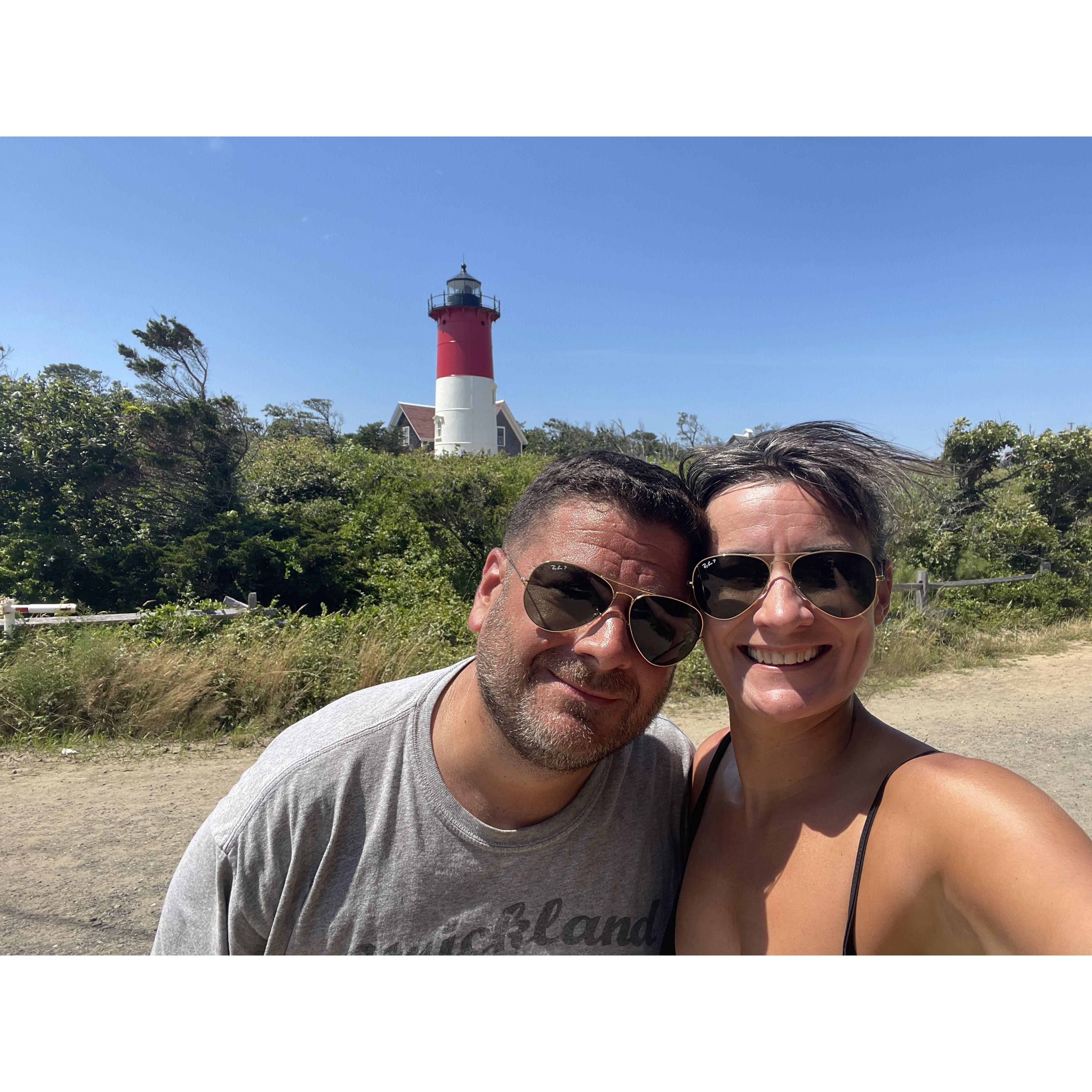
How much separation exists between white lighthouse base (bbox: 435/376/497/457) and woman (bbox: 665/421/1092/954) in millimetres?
34191

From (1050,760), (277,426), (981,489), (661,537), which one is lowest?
(1050,760)

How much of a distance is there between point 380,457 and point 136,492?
5586 millimetres

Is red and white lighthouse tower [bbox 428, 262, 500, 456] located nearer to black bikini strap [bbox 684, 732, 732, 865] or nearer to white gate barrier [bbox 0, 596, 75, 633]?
white gate barrier [bbox 0, 596, 75, 633]

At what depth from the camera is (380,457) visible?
1783 centimetres

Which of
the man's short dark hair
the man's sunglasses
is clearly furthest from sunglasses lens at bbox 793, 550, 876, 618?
the man's short dark hair

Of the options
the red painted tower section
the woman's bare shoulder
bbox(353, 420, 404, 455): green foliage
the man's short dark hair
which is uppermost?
the red painted tower section

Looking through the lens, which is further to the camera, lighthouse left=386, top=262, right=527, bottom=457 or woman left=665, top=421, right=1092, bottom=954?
lighthouse left=386, top=262, right=527, bottom=457

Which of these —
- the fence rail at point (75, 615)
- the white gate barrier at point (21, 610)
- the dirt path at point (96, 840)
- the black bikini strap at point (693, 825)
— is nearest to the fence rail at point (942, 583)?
the fence rail at point (75, 615)

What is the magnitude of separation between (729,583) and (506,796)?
0.65 m

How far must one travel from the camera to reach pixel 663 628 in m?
1.57

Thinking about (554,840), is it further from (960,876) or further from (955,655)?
(955,655)

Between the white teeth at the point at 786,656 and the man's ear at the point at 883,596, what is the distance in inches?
7.2

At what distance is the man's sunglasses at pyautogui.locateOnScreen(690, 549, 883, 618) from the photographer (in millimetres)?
1449

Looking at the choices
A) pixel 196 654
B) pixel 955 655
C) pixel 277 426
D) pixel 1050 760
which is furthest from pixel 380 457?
pixel 277 426
